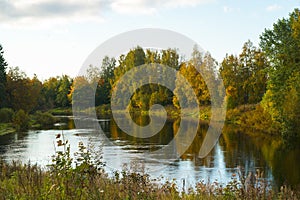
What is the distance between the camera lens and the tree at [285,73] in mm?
31672

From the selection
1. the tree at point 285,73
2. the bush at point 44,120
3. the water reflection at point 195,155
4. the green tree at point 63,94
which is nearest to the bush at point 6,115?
the bush at point 44,120

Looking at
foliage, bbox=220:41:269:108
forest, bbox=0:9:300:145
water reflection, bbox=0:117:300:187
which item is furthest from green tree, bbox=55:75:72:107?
water reflection, bbox=0:117:300:187

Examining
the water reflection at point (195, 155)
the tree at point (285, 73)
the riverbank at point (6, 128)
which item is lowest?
the water reflection at point (195, 155)

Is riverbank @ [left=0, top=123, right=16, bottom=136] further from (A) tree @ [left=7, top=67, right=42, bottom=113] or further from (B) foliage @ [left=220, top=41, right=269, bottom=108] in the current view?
(B) foliage @ [left=220, top=41, right=269, bottom=108]

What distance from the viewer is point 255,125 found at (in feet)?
136

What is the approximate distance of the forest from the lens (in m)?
34.7

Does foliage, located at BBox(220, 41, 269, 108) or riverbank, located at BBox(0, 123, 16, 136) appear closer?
riverbank, located at BBox(0, 123, 16, 136)

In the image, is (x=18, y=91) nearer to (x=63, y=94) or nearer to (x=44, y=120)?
(x=44, y=120)

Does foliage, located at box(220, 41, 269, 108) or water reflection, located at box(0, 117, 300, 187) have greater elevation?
foliage, located at box(220, 41, 269, 108)

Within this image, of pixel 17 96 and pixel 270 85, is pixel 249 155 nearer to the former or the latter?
pixel 270 85

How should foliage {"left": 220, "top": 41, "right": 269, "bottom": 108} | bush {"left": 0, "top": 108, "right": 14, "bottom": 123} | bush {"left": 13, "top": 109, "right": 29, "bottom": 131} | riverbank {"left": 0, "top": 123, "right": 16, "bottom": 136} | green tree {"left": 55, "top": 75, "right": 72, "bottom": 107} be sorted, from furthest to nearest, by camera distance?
green tree {"left": 55, "top": 75, "right": 72, "bottom": 107} < foliage {"left": 220, "top": 41, "right": 269, "bottom": 108} < bush {"left": 0, "top": 108, "right": 14, "bottom": 123} < bush {"left": 13, "top": 109, "right": 29, "bottom": 131} < riverbank {"left": 0, "top": 123, "right": 16, "bottom": 136}

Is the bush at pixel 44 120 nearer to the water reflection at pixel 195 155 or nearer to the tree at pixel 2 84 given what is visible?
the tree at pixel 2 84

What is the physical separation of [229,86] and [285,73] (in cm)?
1689

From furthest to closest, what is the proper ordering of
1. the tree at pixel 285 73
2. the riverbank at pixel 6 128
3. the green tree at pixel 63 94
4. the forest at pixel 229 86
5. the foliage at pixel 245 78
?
the green tree at pixel 63 94 < the foliage at pixel 245 78 < the riverbank at pixel 6 128 < the forest at pixel 229 86 < the tree at pixel 285 73
